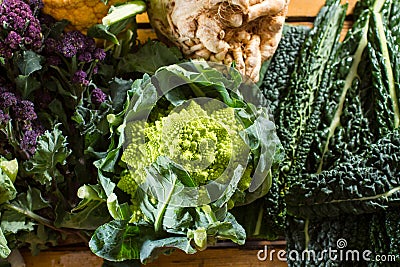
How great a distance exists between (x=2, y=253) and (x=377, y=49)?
88 cm

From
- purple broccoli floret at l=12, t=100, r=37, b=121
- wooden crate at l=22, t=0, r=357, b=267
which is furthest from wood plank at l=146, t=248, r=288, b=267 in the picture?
purple broccoli floret at l=12, t=100, r=37, b=121

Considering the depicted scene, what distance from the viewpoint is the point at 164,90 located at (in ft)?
3.59

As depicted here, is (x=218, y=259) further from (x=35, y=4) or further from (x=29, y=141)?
(x=35, y=4)

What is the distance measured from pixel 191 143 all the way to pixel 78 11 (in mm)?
371

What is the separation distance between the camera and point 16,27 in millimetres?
1016

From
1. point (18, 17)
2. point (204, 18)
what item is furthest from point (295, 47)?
point (18, 17)

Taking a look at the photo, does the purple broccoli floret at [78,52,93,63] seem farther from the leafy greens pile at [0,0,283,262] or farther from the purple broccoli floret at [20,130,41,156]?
the purple broccoli floret at [20,130,41,156]

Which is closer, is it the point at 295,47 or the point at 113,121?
the point at 113,121

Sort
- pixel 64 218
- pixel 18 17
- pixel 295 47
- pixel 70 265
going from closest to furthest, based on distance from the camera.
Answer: pixel 18 17 < pixel 64 218 < pixel 70 265 < pixel 295 47

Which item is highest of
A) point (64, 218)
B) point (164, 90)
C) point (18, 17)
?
point (18, 17)

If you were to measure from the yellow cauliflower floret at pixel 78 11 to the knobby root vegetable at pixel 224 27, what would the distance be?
0.10 m

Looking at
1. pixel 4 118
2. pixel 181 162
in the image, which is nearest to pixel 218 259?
pixel 181 162

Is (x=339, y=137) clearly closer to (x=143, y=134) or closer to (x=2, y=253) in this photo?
(x=143, y=134)

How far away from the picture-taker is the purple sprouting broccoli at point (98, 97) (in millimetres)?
1104
